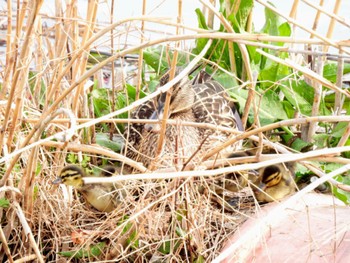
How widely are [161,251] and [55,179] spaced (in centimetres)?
49

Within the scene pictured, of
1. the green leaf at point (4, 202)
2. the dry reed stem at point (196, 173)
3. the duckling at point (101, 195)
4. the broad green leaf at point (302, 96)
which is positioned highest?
the dry reed stem at point (196, 173)

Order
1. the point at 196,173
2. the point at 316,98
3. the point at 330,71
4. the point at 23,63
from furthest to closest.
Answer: the point at 330,71 < the point at 316,98 < the point at 23,63 < the point at 196,173

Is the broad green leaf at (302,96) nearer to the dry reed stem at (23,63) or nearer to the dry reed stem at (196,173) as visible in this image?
the dry reed stem at (23,63)

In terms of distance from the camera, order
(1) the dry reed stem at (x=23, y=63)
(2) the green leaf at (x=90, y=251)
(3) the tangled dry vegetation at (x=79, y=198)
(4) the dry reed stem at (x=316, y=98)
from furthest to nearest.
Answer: (4) the dry reed stem at (x=316, y=98) < (2) the green leaf at (x=90, y=251) < (3) the tangled dry vegetation at (x=79, y=198) < (1) the dry reed stem at (x=23, y=63)

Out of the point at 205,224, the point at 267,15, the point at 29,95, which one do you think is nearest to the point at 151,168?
the point at 205,224

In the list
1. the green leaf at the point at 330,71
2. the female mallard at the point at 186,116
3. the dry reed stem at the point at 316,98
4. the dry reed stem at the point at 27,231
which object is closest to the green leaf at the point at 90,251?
the dry reed stem at the point at 27,231

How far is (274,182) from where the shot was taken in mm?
2590

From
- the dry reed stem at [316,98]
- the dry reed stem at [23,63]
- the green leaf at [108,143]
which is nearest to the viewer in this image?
the dry reed stem at [23,63]

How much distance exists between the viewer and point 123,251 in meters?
2.25

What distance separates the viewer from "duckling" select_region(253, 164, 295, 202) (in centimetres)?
259

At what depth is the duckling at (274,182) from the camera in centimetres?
259

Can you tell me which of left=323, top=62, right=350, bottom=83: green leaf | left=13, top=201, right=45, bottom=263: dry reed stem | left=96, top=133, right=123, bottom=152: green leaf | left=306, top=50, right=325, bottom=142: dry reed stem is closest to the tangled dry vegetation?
left=13, top=201, right=45, bottom=263: dry reed stem

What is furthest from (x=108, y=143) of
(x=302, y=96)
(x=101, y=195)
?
(x=302, y=96)

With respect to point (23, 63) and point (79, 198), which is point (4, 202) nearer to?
point (79, 198)
